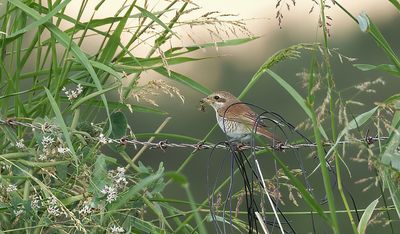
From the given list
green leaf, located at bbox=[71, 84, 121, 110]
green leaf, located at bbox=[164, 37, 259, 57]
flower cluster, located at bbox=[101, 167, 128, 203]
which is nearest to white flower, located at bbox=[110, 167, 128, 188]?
flower cluster, located at bbox=[101, 167, 128, 203]

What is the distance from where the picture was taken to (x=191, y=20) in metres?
3.04

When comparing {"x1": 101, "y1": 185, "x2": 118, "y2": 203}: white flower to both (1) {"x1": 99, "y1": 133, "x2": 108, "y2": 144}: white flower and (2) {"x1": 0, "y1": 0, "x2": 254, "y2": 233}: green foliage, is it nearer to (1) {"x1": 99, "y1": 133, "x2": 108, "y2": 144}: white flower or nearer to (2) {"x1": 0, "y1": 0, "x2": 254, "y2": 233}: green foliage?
(2) {"x1": 0, "y1": 0, "x2": 254, "y2": 233}: green foliage

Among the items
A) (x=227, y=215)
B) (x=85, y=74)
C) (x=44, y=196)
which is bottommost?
(x=227, y=215)

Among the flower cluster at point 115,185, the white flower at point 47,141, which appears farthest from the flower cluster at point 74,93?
the flower cluster at point 115,185

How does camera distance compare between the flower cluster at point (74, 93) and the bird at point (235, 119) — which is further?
the bird at point (235, 119)

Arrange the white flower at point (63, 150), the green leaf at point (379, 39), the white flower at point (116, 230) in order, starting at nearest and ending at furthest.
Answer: the green leaf at point (379, 39) < the white flower at point (116, 230) < the white flower at point (63, 150)

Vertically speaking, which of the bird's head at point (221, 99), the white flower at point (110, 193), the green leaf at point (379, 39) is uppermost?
the green leaf at point (379, 39)

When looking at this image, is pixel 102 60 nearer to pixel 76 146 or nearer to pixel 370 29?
pixel 76 146

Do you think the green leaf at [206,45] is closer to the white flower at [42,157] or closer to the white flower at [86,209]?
the white flower at [42,157]

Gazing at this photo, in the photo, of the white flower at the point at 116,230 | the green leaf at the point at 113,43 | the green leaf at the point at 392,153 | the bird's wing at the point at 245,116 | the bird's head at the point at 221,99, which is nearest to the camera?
the green leaf at the point at 392,153

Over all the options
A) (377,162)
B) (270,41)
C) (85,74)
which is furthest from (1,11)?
(270,41)

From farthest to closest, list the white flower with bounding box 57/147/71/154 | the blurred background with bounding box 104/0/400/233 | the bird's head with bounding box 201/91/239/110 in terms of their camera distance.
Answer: the blurred background with bounding box 104/0/400/233, the bird's head with bounding box 201/91/239/110, the white flower with bounding box 57/147/71/154

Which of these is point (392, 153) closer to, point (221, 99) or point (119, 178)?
point (119, 178)

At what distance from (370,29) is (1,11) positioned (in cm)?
155
